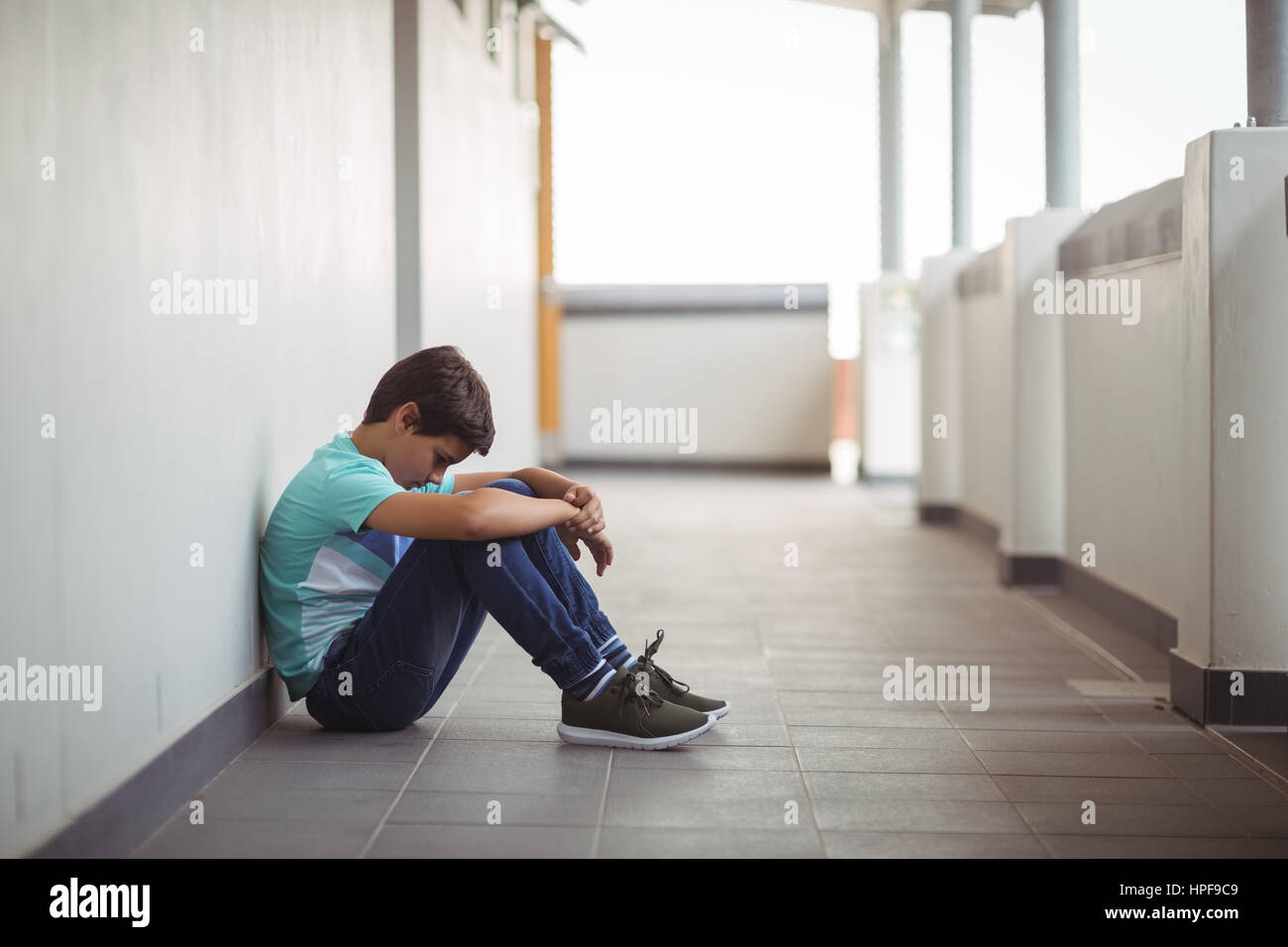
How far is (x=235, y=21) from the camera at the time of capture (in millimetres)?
2703

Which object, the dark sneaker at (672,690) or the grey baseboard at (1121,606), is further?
the grey baseboard at (1121,606)

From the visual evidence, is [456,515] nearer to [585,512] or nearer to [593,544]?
[585,512]

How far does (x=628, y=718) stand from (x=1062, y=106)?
3.48 m

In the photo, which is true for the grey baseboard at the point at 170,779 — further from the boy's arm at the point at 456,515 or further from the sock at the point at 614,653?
the sock at the point at 614,653

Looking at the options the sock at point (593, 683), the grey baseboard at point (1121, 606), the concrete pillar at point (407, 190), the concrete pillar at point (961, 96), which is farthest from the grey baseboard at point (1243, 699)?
the concrete pillar at point (961, 96)

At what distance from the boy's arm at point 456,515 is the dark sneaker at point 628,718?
422 mm

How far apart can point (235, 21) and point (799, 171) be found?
8062mm

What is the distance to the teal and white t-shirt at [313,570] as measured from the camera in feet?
8.96

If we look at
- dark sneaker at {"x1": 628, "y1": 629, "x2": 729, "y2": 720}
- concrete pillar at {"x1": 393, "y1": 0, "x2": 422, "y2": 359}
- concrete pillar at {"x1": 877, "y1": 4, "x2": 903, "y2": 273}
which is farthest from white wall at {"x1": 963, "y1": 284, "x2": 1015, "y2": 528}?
dark sneaker at {"x1": 628, "y1": 629, "x2": 729, "y2": 720}

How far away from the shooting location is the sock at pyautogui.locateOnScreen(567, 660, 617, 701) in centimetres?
271

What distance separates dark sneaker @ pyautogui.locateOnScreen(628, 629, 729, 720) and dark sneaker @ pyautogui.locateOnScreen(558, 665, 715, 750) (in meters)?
0.04

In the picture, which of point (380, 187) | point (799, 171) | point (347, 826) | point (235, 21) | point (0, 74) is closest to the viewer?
point (0, 74)
